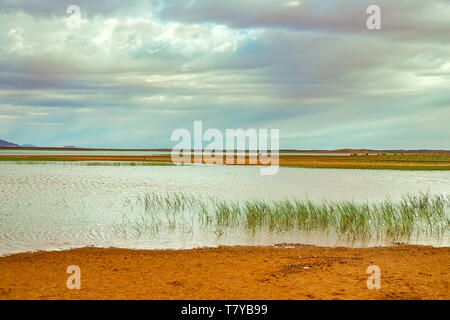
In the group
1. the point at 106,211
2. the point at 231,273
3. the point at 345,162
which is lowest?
the point at 231,273

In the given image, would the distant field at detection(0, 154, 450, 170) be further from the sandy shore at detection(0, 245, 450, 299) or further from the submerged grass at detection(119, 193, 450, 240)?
the sandy shore at detection(0, 245, 450, 299)

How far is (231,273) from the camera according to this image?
10109 mm

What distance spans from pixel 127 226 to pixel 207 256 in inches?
261

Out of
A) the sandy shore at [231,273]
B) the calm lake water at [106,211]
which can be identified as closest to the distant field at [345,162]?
the calm lake water at [106,211]

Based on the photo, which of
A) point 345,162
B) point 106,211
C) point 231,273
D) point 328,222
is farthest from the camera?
point 345,162

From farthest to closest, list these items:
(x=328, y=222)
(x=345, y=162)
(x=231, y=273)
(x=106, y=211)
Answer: (x=345, y=162)
(x=106, y=211)
(x=328, y=222)
(x=231, y=273)

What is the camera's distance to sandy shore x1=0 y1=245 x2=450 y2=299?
859 cm

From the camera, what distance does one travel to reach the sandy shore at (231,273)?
8.59 metres

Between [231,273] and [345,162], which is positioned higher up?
[345,162]

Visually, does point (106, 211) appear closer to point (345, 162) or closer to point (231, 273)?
point (231, 273)

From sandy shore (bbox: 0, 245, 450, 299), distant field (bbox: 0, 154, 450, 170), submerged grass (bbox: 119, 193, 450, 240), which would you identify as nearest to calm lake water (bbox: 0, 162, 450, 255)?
submerged grass (bbox: 119, 193, 450, 240)

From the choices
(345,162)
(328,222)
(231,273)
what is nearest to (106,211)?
(328,222)

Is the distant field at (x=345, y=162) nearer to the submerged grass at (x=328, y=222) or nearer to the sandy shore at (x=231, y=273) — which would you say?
the submerged grass at (x=328, y=222)

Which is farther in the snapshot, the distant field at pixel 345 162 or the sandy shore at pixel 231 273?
the distant field at pixel 345 162
